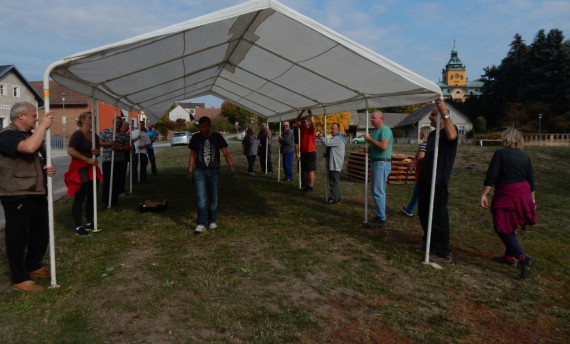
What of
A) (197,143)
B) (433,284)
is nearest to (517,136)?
(433,284)

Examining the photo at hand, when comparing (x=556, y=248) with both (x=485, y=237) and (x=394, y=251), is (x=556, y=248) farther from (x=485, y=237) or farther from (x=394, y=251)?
(x=394, y=251)

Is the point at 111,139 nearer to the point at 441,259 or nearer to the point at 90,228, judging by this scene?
the point at 90,228

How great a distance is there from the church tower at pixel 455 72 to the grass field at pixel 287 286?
15330 centimetres

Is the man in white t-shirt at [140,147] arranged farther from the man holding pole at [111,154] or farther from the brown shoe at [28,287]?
the brown shoe at [28,287]

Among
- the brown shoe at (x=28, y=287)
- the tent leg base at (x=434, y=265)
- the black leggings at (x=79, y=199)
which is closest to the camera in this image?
the brown shoe at (x=28, y=287)

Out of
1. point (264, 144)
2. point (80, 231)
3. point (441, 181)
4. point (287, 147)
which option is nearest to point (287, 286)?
point (441, 181)

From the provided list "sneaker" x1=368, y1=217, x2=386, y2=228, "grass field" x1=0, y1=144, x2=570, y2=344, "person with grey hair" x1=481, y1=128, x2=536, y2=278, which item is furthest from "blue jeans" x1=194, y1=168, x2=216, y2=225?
"person with grey hair" x1=481, y1=128, x2=536, y2=278

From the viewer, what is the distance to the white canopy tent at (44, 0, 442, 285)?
476cm

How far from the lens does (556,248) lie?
18.4 ft

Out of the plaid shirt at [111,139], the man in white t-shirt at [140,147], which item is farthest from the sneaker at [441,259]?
the man in white t-shirt at [140,147]

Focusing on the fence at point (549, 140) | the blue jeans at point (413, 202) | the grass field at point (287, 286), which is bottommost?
the grass field at point (287, 286)

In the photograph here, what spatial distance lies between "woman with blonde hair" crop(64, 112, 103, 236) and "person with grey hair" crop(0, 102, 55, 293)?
1819 mm

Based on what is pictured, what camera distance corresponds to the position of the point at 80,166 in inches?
234

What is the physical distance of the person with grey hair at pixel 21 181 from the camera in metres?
3.76
